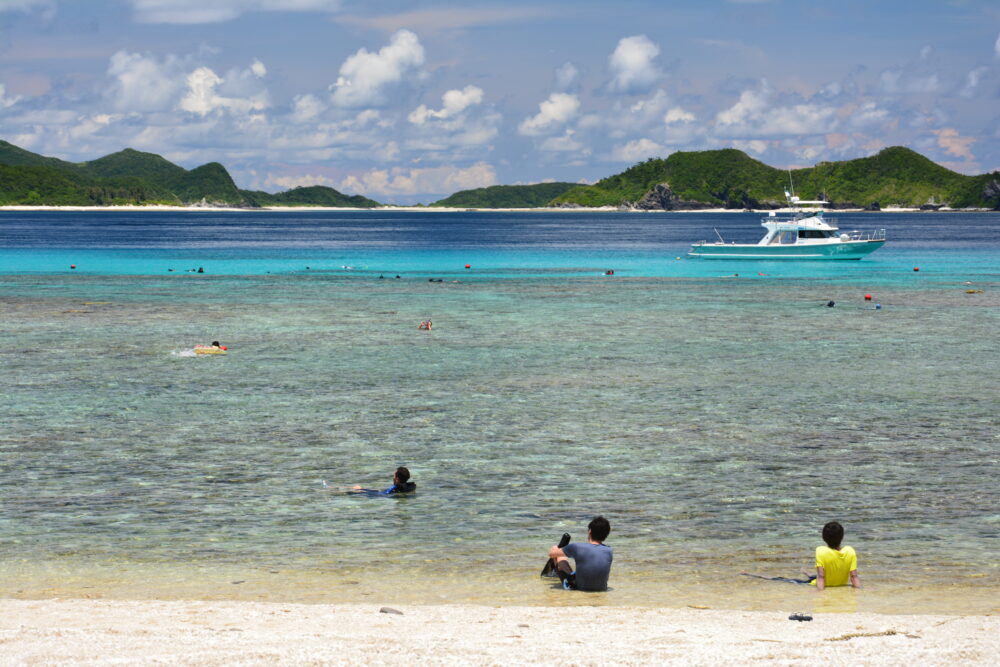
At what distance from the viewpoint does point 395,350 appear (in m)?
39.7

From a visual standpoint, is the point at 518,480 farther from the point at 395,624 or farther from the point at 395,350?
the point at 395,350

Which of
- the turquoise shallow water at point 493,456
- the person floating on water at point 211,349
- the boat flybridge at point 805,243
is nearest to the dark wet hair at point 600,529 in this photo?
the turquoise shallow water at point 493,456

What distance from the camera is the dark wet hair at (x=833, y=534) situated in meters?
14.7

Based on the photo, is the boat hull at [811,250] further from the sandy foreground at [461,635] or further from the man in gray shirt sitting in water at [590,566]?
the sandy foreground at [461,635]

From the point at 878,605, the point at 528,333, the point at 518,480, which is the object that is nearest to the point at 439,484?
the point at 518,480

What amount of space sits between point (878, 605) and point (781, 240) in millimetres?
89735

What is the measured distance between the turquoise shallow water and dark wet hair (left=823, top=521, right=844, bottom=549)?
79 cm

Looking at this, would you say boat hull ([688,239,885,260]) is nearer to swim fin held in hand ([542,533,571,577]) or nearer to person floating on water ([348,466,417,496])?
person floating on water ([348,466,417,496])

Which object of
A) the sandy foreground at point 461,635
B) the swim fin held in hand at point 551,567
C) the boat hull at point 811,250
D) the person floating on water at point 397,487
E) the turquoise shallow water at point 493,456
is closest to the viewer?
the sandy foreground at point 461,635

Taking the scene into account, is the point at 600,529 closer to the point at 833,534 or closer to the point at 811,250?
the point at 833,534

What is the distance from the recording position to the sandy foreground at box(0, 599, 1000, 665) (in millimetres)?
10852

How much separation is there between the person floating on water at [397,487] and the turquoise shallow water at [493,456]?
0.36 meters

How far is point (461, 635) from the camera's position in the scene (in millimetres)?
11836

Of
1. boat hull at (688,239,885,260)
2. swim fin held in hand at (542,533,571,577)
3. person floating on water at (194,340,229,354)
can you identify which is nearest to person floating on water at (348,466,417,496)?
swim fin held in hand at (542,533,571,577)
